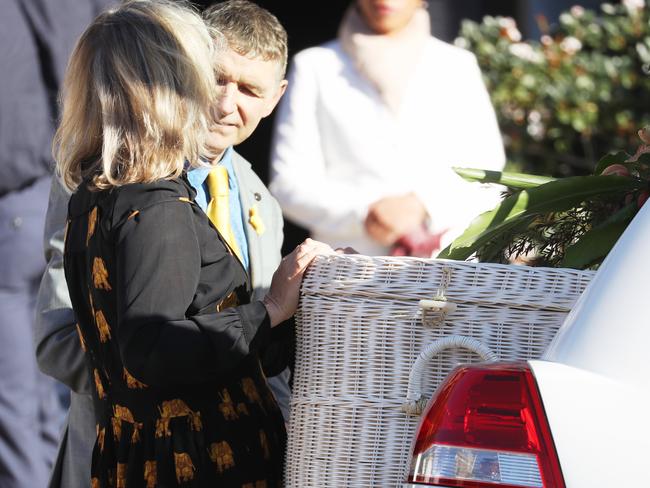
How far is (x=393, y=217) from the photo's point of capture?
3916 mm

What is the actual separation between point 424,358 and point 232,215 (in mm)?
804

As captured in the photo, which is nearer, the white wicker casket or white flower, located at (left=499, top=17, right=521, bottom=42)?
the white wicker casket

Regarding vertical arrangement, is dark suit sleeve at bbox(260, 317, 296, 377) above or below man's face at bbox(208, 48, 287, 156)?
below

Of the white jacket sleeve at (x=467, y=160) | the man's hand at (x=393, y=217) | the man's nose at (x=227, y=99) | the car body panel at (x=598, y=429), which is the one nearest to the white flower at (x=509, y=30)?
the white jacket sleeve at (x=467, y=160)

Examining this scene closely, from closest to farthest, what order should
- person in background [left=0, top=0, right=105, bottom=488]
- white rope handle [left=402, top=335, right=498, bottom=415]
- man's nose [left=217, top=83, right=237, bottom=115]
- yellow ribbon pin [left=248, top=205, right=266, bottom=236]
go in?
white rope handle [left=402, top=335, right=498, bottom=415] → man's nose [left=217, top=83, right=237, bottom=115] → yellow ribbon pin [left=248, top=205, right=266, bottom=236] → person in background [left=0, top=0, right=105, bottom=488]

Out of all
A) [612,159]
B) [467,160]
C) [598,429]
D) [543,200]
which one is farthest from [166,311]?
[467,160]

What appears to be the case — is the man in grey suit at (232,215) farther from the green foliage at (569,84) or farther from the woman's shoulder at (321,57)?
the green foliage at (569,84)

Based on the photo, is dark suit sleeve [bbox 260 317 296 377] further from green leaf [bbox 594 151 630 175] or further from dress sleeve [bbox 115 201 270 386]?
green leaf [bbox 594 151 630 175]

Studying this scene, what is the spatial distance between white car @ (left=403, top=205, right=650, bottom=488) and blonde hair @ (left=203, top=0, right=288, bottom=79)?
1137 millimetres

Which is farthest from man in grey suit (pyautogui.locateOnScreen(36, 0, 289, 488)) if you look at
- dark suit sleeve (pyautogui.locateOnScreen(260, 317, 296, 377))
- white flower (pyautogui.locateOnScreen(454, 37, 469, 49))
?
white flower (pyautogui.locateOnScreen(454, 37, 469, 49))

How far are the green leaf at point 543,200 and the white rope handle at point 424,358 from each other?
0.34m

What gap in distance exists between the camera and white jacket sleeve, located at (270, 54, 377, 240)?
160 inches

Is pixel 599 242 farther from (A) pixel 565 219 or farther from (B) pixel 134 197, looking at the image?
(B) pixel 134 197

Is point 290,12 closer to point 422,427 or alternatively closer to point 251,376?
point 251,376
